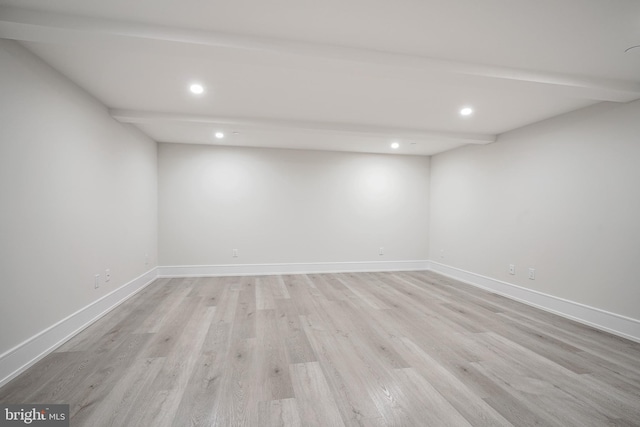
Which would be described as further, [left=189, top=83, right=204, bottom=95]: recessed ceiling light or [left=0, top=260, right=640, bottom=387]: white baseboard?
[left=189, top=83, right=204, bottom=95]: recessed ceiling light

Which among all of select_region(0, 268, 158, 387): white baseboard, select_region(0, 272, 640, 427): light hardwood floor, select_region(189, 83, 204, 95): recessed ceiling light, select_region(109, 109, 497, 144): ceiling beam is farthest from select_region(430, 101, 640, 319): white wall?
select_region(0, 268, 158, 387): white baseboard

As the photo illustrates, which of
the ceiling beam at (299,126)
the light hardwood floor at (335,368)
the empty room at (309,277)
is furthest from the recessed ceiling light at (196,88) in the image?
the light hardwood floor at (335,368)

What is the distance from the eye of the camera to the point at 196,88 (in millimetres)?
2543

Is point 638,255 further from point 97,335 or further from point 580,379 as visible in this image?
point 97,335

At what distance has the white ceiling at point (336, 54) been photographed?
5.16ft

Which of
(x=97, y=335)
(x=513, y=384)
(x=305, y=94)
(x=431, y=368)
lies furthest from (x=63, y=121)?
(x=513, y=384)

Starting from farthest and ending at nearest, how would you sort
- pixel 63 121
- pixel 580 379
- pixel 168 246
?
1. pixel 168 246
2. pixel 63 121
3. pixel 580 379

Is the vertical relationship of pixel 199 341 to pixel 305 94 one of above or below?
below

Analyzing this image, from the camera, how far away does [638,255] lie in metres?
2.50

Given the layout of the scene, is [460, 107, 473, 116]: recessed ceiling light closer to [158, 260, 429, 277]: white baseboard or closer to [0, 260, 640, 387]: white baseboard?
[0, 260, 640, 387]: white baseboard

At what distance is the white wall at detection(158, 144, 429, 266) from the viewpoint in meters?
4.60

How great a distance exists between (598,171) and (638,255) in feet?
2.82

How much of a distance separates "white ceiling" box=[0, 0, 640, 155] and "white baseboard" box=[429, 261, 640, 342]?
205 centimetres

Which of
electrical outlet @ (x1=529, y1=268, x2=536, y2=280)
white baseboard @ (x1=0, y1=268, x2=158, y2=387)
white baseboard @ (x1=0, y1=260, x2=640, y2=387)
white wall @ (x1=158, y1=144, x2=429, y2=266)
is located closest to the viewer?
white baseboard @ (x1=0, y1=268, x2=158, y2=387)
